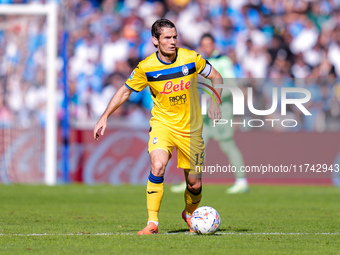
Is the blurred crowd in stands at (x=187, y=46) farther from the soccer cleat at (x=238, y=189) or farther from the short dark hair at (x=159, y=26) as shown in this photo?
the short dark hair at (x=159, y=26)

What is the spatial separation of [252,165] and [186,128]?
26.2 feet

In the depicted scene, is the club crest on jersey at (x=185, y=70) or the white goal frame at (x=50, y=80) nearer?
the club crest on jersey at (x=185, y=70)

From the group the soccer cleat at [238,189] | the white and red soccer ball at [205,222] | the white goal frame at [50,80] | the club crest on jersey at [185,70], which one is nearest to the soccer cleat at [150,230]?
the white and red soccer ball at [205,222]

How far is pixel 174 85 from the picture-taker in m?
7.04

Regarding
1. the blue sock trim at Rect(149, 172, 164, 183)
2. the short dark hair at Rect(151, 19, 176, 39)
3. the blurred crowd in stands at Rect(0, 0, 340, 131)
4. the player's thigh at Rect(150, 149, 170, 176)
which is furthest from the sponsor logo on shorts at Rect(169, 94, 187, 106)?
the blurred crowd in stands at Rect(0, 0, 340, 131)

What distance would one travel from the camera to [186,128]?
715 centimetres

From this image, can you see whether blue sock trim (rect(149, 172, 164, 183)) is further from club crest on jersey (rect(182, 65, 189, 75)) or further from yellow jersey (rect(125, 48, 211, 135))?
club crest on jersey (rect(182, 65, 189, 75))

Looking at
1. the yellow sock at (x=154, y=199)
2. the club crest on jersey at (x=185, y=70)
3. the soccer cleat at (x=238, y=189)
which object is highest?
the club crest on jersey at (x=185, y=70)

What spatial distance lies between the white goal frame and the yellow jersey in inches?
298

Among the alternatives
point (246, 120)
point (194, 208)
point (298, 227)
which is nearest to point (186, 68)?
point (194, 208)

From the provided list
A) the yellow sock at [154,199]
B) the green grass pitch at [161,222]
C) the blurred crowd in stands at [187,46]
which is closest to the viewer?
the green grass pitch at [161,222]

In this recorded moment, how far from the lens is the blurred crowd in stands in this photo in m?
14.8

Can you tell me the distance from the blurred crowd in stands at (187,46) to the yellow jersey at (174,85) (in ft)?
24.1

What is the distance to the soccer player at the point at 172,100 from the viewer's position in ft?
22.9
